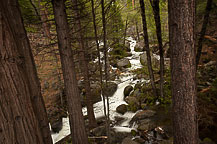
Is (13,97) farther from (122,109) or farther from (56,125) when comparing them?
(56,125)

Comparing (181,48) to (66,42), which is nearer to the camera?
(181,48)

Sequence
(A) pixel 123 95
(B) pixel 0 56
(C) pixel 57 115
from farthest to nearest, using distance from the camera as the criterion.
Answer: (A) pixel 123 95
(C) pixel 57 115
(B) pixel 0 56

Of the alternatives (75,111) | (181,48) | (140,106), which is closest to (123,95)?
(140,106)

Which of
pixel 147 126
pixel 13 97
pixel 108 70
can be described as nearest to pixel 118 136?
pixel 147 126

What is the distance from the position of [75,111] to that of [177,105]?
284 centimetres

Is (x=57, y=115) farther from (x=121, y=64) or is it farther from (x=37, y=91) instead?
(x=121, y=64)

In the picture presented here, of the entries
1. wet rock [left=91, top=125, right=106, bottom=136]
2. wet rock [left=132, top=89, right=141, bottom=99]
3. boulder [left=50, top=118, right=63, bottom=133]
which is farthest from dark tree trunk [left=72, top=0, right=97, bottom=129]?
wet rock [left=132, top=89, right=141, bottom=99]

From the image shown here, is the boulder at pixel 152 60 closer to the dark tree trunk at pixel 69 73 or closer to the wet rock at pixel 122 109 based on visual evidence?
the wet rock at pixel 122 109

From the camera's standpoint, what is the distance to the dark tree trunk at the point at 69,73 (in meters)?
3.73

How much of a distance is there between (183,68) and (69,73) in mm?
2932

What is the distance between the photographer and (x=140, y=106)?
9.70m

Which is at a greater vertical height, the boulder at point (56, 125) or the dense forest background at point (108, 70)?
the dense forest background at point (108, 70)

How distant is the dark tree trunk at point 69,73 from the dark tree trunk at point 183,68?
2.67m

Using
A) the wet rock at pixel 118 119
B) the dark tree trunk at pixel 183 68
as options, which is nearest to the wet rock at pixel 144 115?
the wet rock at pixel 118 119
